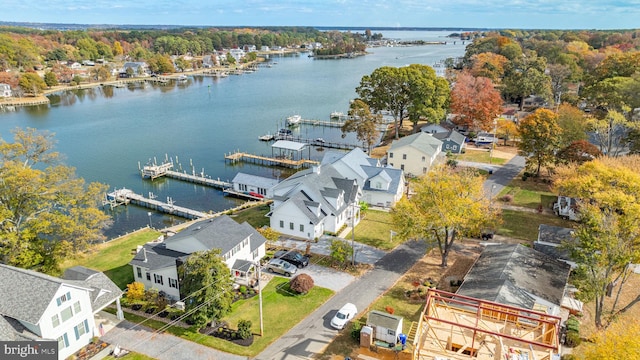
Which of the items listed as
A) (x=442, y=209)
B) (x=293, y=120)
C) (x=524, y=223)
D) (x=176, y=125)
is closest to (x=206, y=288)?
(x=442, y=209)

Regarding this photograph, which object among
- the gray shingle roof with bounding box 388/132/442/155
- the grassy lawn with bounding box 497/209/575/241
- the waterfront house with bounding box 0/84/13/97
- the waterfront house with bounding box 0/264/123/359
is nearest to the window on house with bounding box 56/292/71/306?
the waterfront house with bounding box 0/264/123/359

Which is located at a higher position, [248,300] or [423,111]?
[423,111]

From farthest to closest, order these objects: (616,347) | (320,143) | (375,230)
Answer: (320,143) < (375,230) < (616,347)

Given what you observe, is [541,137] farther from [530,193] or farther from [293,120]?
[293,120]

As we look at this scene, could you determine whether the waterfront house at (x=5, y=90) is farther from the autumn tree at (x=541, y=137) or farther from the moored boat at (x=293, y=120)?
the autumn tree at (x=541, y=137)

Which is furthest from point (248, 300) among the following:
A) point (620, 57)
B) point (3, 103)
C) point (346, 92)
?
point (3, 103)

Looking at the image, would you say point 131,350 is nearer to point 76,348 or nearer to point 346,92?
point 76,348
